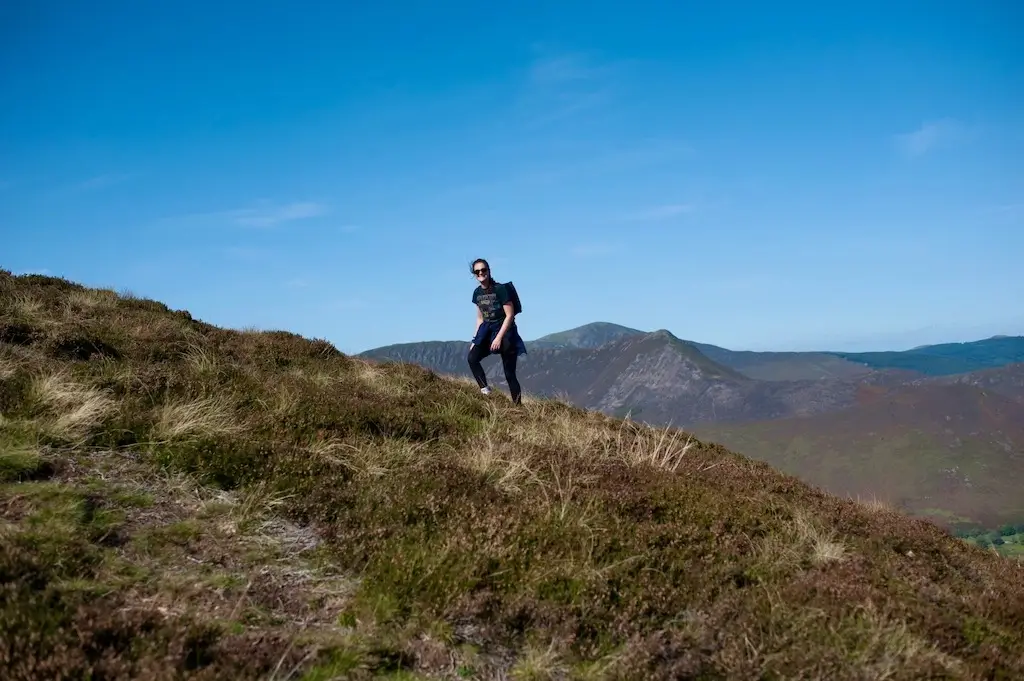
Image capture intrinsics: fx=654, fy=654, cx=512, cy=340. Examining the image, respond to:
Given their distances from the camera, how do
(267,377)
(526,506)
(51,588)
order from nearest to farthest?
(51,588) < (526,506) < (267,377)

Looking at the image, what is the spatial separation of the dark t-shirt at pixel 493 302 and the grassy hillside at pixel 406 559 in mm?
4088

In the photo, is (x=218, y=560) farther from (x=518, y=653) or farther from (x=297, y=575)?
(x=518, y=653)

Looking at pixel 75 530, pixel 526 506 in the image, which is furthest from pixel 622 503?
pixel 75 530

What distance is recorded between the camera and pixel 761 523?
257 inches

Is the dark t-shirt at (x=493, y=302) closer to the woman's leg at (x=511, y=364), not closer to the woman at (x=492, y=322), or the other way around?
the woman at (x=492, y=322)

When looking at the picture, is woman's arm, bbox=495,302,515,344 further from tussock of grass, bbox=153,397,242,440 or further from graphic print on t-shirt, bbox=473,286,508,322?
tussock of grass, bbox=153,397,242,440

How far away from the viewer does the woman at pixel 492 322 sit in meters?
11.9

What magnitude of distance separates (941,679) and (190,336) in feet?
39.7

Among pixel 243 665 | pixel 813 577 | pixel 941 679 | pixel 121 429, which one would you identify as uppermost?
pixel 121 429

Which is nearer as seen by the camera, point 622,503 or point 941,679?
point 941,679

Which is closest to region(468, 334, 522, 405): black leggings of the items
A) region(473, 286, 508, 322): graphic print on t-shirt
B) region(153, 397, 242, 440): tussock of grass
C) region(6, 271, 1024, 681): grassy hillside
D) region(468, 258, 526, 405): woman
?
region(468, 258, 526, 405): woman

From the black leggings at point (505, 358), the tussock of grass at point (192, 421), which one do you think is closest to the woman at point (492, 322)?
the black leggings at point (505, 358)

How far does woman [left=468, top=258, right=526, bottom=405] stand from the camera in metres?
11.9

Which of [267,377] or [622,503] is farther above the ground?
[267,377]
